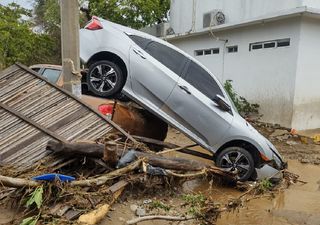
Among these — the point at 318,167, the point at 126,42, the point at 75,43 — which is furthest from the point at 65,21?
the point at 318,167

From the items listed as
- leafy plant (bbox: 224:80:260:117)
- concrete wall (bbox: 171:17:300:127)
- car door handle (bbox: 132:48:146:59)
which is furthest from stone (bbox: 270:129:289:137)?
car door handle (bbox: 132:48:146:59)

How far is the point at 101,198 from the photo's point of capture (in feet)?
15.7

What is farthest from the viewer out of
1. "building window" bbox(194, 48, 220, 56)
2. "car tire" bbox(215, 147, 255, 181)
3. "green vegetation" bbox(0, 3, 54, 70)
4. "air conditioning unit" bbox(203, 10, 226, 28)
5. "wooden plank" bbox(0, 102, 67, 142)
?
"green vegetation" bbox(0, 3, 54, 70)

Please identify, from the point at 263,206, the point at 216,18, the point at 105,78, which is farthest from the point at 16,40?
the point at 263,206

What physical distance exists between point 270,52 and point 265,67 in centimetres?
55

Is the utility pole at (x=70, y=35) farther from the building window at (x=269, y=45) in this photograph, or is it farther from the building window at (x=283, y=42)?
the building window at (x=269, y=45)

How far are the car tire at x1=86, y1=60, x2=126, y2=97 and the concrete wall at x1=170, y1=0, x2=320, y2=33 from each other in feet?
24.7

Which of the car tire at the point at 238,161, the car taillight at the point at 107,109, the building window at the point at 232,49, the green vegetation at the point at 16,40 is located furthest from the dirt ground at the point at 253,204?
the green vegetation at the point at 16,40

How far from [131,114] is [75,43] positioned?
1836mm

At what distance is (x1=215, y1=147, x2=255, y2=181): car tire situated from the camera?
7055 mm

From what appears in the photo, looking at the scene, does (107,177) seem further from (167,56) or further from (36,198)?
(167,56)

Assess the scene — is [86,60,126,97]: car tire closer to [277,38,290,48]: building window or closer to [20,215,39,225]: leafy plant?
[20,215,39,225]: leafy plant

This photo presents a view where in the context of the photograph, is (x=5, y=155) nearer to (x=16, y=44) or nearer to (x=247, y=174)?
(x=247, y=174)

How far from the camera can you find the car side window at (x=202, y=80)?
289 inches
